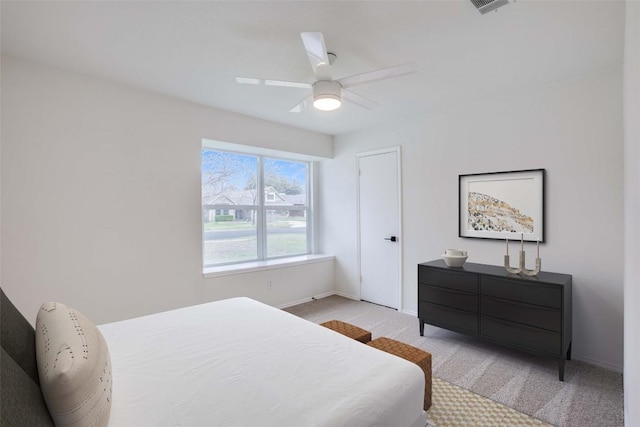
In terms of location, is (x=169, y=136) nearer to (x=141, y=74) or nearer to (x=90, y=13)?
(x=141, y=74)

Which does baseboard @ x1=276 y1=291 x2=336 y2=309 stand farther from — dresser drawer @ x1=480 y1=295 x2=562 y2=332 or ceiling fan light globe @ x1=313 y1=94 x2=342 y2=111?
ceiling fan light globe @ x1=313 y1=94 x2=342 y2=111

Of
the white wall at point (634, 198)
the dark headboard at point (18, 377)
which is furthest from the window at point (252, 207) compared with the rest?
the white wall at point (634, 198)

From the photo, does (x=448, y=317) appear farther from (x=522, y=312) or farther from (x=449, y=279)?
(x=522, y=312)

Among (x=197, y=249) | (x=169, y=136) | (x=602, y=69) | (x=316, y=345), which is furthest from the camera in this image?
(x=197, y=249)

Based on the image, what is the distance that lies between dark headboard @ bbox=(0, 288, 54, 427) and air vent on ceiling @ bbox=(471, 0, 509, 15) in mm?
2457

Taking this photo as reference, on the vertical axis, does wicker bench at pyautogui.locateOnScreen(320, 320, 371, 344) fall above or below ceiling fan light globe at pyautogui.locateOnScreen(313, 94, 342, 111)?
below

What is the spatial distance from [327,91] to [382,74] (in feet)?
1.26

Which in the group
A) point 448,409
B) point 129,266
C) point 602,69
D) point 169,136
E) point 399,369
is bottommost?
point 448,409

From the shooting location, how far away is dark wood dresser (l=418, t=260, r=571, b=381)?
2447 mm

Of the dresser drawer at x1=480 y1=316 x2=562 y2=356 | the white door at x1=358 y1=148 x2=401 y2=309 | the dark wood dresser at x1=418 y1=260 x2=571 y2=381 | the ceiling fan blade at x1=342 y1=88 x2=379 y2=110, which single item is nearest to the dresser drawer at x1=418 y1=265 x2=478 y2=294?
the dark wood dresser at x1=418 y1=260 x2=571 y2=381

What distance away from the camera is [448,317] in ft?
10.1

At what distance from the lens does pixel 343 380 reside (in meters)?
1.37

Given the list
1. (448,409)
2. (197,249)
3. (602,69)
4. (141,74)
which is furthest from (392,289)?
(141,74)

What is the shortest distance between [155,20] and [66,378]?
1970 mm
